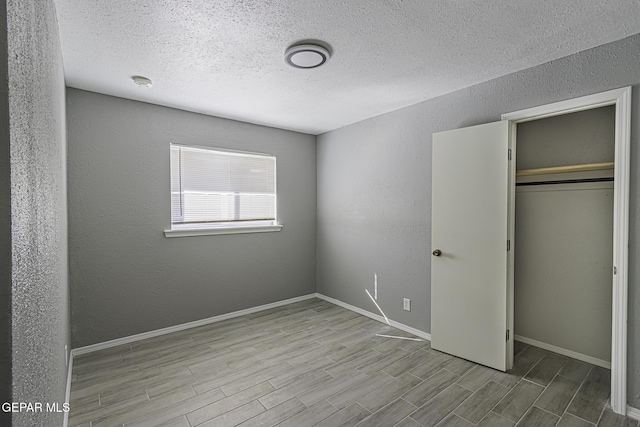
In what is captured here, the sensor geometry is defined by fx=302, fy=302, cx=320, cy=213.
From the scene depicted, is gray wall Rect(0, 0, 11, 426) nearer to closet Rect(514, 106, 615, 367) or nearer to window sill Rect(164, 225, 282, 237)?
window sill Rect(164, 225, 282, 237)

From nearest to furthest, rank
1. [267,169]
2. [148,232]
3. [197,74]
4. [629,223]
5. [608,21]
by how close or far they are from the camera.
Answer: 1. [608,21]
2. [629,223]
3. [197,74]
4. [148,232]
5. [267,169]

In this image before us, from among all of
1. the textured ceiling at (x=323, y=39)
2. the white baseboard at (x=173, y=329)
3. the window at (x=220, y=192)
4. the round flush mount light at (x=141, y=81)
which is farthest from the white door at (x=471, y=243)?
the round flush mount light at (x=141, y=81)

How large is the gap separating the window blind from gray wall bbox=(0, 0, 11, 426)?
3.04 metres

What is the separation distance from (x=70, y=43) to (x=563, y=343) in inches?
189

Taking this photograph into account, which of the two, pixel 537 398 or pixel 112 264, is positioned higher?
pixel 112 264

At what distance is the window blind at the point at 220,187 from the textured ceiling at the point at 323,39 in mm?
785

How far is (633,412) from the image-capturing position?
1.99 metres

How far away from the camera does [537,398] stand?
2209mm

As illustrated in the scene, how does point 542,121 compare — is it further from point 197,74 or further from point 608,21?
point 197,74

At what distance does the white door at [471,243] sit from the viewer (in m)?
2.55

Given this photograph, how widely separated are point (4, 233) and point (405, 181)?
10.8 feet

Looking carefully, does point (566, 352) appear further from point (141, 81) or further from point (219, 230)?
point (141, 81)

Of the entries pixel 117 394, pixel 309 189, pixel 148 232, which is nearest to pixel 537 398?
pixel 117 394

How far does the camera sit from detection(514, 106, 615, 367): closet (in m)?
2.66
